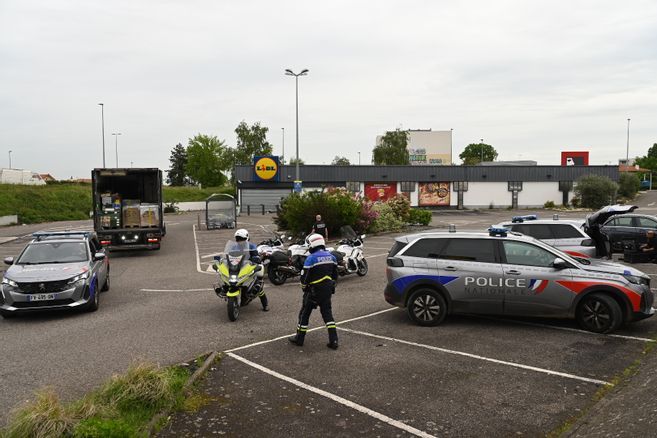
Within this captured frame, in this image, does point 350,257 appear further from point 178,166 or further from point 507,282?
point 178,166

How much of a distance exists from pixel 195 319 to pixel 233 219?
24770mm

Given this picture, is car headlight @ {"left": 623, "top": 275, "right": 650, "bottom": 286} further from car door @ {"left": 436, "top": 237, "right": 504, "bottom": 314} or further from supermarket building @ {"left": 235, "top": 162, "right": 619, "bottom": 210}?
supermarket building @ {"left": 235, "top": 162, "right": 619, "bottom": 210}

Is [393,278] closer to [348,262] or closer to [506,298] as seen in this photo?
[506,298]

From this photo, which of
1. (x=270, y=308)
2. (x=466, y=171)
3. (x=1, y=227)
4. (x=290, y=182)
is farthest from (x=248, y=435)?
(x=466, y=171)

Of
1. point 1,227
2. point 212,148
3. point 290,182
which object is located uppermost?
point 212,148

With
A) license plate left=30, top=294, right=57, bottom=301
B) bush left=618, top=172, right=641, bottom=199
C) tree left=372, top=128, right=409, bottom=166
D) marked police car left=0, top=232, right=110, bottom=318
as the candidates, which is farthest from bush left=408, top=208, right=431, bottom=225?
tree left=372, top=128, right=409, bottom=166

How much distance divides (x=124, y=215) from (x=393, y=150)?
6445 cm

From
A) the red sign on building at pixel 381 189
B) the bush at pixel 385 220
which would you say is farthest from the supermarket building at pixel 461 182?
the bush at pixel 385 220

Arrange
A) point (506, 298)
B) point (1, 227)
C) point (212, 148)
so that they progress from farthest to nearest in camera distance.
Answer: point (212, 148) → point (1, 227) → point (506, 298)

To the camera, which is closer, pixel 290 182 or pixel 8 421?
pixel 8 421

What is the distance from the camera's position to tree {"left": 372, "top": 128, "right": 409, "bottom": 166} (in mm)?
82656

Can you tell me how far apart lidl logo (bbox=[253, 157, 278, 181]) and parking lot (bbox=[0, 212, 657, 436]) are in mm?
39686

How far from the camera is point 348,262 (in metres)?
14.9

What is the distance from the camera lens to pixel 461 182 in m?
55.9
